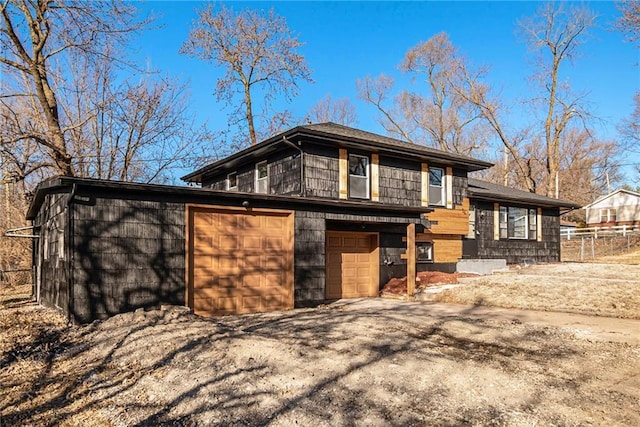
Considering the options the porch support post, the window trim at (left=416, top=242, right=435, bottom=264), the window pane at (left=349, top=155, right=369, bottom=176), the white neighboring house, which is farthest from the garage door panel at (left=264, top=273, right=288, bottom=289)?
the white neighboring house

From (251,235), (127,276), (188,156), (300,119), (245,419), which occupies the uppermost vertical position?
(300,119)

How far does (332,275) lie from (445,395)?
834cm

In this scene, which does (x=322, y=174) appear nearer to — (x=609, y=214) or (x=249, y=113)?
(x=249, y=113)

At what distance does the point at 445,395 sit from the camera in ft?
15.9

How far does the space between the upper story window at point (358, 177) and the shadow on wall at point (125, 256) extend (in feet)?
19.9

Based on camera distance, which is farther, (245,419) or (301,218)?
(301,218)

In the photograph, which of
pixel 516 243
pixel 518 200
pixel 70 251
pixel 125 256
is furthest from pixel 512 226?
pixel 70 251

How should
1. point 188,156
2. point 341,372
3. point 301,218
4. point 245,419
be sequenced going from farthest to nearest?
Answer: point 188,156 < point 301,218 < point 341,372 < point 245,419

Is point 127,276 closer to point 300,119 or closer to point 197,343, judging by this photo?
point 197,343

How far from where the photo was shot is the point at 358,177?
1415 cm

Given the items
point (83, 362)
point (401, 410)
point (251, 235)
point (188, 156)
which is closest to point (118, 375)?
point (83, 362)

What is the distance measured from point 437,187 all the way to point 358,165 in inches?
146

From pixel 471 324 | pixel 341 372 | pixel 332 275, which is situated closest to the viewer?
pixel 341 372

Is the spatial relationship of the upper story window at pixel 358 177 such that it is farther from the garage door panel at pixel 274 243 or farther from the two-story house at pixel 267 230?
the garage door panel at pixel 274 243
